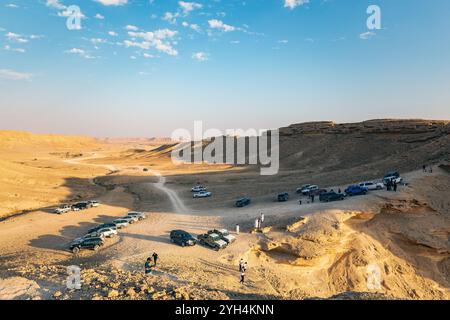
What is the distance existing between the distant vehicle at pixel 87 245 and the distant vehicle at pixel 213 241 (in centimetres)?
858

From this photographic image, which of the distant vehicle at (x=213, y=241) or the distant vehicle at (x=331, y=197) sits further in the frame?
the distant vehicle at (x=331, y=197)

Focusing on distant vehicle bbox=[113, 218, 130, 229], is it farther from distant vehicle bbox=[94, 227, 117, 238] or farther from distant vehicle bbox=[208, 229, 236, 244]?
distant vehicle bbox=[208, 229, 236, 244]

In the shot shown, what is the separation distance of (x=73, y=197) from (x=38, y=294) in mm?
40459

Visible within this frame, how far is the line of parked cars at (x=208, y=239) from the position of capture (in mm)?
26155

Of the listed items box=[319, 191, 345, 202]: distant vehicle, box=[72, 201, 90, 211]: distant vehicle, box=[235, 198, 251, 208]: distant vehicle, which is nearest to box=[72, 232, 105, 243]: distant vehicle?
box=[72, 201, 90, 211]: distant vehicle

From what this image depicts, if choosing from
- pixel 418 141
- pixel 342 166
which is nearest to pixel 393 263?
pixel 342 166

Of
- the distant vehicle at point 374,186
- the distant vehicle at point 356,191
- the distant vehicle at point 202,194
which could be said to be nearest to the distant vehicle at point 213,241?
the distant vehicle at point 356,191

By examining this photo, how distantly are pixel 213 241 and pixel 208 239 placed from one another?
2.07ft

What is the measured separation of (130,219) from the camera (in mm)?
35438

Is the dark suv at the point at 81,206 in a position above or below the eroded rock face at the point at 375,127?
below

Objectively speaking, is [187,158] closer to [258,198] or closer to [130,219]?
[258,198]

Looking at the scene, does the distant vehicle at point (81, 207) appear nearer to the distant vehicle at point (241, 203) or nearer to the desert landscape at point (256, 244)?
the desert landscape at point (256, 244)

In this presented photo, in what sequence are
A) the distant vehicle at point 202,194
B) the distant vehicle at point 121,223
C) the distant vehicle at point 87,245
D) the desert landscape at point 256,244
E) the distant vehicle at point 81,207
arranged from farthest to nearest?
the distant vehicle at point 202,194, the distant vehicle at point 81,207, the distant vehicle at point 121,223, the distant vehicle at point 87,245, the desert landscape at point 256,244

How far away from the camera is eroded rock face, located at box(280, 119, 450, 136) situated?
69000mm
